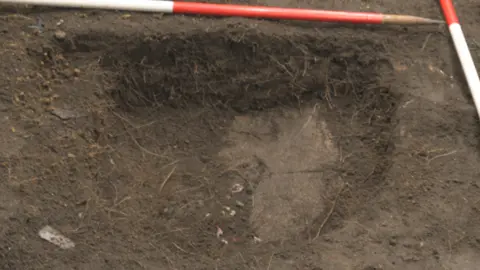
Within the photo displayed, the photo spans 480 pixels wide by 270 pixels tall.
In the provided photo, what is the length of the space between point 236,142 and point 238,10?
32.1 inches

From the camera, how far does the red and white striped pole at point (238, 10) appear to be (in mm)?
2604

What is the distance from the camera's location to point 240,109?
2848 mm

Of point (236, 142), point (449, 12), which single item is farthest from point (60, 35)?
point (449, 12)

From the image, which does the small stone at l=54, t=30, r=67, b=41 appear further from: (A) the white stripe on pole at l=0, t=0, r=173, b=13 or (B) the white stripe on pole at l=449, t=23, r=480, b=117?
(B) the white stripe on pole at l=449, t=23, r=480, b=117

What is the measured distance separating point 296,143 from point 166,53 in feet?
3.24

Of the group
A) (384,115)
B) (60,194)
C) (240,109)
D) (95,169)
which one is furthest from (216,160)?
(384,115)

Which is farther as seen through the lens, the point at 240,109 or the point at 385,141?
the point at 240,109

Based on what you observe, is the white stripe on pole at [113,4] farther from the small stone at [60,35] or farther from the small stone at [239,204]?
the small stone at [239,204]

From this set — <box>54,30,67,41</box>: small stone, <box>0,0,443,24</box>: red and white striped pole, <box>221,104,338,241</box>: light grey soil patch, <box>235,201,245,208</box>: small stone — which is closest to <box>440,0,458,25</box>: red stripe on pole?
<box>0,0,443,24</box>: red and white striped pole

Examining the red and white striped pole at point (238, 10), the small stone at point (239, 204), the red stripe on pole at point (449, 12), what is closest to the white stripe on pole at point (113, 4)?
the red and white striped pole at point (238, 10)

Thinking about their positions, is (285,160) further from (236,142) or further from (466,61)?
(466,61)

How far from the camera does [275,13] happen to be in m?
2.66

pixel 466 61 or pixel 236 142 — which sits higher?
pixel 466 61

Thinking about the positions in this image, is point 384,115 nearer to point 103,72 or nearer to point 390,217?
point 390,217
